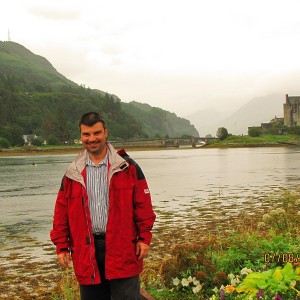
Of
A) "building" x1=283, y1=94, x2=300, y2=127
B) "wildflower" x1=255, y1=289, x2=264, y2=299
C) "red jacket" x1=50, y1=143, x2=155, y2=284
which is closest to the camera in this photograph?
"wildflower" x1=255, y1=289, x2=264, y2=299

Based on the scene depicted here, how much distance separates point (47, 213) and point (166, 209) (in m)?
5.80

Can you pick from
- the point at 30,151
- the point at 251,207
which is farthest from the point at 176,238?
the point at 30,151

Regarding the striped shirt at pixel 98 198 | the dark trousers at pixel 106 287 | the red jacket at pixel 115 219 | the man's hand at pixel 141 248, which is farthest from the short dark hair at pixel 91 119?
the man's hand at pixel 141 248

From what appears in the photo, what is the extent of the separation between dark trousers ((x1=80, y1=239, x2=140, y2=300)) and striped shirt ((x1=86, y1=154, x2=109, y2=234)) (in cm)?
19

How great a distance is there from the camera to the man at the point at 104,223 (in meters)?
5.01

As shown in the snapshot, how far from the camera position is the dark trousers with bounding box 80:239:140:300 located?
199 inches

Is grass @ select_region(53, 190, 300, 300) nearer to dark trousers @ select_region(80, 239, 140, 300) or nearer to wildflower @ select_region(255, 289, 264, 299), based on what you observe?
wildflower @ select_region(255, 289, 264, 299)

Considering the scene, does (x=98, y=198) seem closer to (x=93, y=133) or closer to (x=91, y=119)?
(x=93, y=133)

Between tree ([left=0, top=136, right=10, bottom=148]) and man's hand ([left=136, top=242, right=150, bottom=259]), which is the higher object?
tree ([left=0, top=136, right=10, bottom=148])

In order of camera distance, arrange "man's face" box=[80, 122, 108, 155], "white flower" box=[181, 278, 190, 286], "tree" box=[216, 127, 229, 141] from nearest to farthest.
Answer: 1. "man's face" box=[80, 122, 108, 155]
2. "white flower" box=[181, 278, 190, 286]
3. "tree" box=[216, 127, 229, 141]

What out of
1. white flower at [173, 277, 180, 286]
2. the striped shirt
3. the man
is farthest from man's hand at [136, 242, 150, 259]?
white flower at [173, 277, 180, 286]

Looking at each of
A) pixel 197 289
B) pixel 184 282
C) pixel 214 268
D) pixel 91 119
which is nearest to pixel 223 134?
pixel 214 268

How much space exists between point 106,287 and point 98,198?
40.4 inches

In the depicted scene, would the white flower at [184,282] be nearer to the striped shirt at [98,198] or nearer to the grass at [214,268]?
the grass at [214,268]
